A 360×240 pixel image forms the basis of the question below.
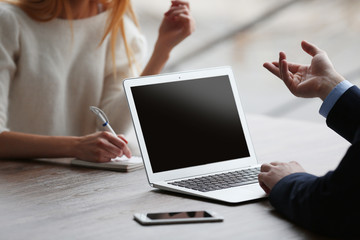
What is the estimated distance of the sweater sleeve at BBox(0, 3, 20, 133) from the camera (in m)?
1.81

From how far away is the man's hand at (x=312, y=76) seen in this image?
1.22m

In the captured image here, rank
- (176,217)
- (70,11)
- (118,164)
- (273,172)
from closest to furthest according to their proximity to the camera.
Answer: (176,217) → (273,172) → (118,164) → (70,11)

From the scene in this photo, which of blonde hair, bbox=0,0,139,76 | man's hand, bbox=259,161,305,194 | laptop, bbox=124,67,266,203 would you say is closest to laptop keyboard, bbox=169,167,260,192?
laptop, bbox=124,67,266,203

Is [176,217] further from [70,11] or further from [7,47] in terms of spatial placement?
[70,11]

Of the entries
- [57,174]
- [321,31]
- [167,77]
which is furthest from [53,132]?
[321,31]

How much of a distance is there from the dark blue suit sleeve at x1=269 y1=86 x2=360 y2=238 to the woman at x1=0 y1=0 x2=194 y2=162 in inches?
35.0

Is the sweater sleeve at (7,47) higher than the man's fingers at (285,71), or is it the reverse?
the sweater sleeve at (7,47)

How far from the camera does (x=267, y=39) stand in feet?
25.5

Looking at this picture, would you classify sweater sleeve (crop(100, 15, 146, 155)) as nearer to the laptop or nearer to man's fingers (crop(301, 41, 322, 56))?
the laptop

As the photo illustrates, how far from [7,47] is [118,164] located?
1.98 ft

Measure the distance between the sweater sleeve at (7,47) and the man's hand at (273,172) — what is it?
937 mm

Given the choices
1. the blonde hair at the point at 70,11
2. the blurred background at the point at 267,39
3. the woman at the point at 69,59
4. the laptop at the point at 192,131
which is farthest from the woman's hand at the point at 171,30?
the blurred background at the point at 267,39

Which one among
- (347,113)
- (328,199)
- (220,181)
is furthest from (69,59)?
(328,199)

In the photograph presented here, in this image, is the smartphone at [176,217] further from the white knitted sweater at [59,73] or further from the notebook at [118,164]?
the white knitted sweater at [59,73]
